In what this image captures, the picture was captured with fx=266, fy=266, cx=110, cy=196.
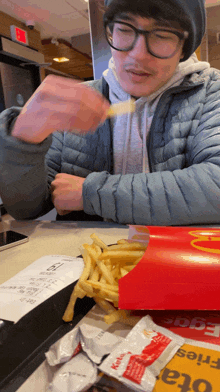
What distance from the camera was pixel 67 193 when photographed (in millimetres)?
936

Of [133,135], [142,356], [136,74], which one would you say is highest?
[136,74]

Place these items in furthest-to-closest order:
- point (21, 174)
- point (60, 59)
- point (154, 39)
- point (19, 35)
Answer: point (60, 59), point (19, 35), point (154, 39), point (21, 174)

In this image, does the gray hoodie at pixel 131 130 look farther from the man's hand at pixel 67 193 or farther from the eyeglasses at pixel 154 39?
the man's hand at pixel 67 193

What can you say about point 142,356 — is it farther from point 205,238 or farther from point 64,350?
point 205,238

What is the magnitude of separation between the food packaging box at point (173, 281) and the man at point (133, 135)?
38 cm

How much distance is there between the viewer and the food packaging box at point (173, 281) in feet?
1.38

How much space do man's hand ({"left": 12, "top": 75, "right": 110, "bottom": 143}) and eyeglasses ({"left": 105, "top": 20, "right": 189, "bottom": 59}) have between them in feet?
1.40

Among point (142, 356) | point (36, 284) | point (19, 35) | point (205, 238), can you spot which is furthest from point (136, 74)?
point (19, 35)

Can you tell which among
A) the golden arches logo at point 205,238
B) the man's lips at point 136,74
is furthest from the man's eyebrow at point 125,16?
the golden arches logo at point 205,238

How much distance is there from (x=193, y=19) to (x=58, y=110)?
28.8 inches

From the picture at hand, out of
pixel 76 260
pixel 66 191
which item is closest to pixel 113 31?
pixel 66 191

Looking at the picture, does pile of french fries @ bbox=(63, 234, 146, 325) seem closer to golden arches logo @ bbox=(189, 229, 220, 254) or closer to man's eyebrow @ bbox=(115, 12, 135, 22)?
golden arches logo @ bbox=(189, 229, 220, 254)

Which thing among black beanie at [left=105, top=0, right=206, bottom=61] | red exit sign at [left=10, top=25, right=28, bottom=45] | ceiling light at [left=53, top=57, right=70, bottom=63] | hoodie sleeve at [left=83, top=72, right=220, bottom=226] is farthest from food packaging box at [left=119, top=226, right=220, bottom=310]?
ceiling light at [left=53, top=57, right=70, bottom=63]

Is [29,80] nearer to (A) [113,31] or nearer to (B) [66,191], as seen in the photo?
(A) [113,31]
